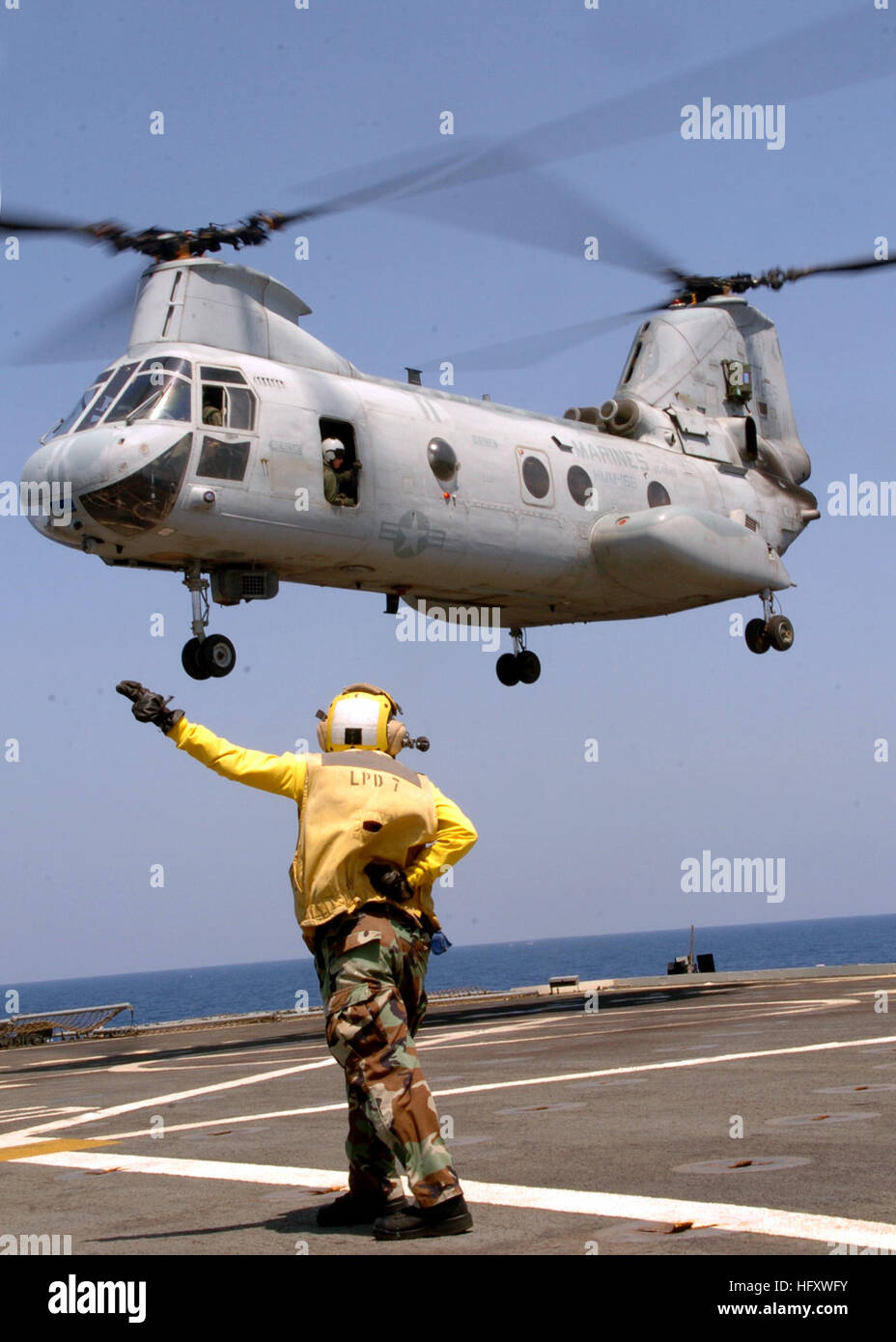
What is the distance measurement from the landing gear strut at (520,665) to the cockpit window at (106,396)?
34.3 feet

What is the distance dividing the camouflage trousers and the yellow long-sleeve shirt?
0.28 metres

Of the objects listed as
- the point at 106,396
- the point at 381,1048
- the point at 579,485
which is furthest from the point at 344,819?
the point at 579,485

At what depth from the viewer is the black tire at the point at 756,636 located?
98.2 ft

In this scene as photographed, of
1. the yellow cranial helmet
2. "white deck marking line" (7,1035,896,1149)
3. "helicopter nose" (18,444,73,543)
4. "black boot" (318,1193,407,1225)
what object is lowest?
"white deck marking line" (7,1035,896,1149)

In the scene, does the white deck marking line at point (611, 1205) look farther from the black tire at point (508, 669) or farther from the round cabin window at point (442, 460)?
the black tire at point (508, 669)

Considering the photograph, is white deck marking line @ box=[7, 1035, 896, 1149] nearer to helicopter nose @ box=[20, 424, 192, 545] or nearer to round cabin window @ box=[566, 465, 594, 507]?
helicopter nose @ box=[20, 424, 192, 545]

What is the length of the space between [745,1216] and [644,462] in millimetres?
23008

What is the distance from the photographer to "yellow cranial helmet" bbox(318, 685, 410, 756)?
6.88m

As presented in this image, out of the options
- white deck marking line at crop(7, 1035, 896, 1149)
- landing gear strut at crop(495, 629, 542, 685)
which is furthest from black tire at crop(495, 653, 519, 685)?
white deck marking line at crop(7, 1035, 896, 1149)

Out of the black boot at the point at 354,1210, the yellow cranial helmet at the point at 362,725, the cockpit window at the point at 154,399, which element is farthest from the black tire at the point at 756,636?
the black boot at the point at 354,1210

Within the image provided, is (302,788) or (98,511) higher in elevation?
(98,511)
